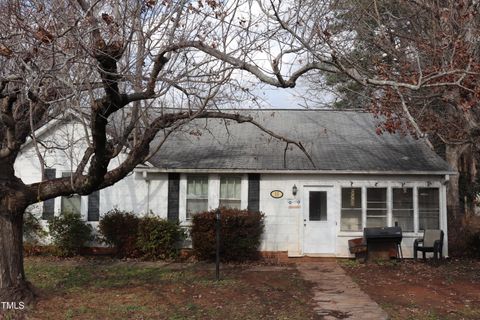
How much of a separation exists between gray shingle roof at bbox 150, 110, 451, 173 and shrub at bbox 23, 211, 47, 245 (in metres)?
3.98

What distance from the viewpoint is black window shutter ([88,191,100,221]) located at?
1633 cm

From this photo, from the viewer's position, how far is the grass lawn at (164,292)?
9.04 metres

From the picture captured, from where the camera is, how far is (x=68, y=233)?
51.0 ft

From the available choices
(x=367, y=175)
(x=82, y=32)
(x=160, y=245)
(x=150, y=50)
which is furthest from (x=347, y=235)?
(x=82, y=32)

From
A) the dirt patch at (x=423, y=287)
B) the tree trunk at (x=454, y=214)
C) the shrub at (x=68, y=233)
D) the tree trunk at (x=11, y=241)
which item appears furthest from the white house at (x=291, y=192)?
the tree trunk at (x=11, y=241)

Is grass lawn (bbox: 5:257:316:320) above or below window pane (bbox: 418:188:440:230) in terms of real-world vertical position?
below

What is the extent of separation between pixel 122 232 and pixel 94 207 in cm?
145

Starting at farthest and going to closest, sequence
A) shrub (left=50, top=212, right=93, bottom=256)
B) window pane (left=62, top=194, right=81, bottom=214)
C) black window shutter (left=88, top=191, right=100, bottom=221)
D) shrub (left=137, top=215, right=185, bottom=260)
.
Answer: window pane (left=62, top=194, right=81, bottom=214) < black window shutter (left=88, top=191, right=100, bottom=221) < shrub (left=50, top=212, right=93, bottom=256) < shrub (left=137, top=215, right=185, bottom=260)

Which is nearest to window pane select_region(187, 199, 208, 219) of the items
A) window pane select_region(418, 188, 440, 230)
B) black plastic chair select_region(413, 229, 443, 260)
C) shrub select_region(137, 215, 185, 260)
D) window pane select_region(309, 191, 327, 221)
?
shrub select_region(137, 215, 185, 260)

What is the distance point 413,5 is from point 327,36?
4.61m

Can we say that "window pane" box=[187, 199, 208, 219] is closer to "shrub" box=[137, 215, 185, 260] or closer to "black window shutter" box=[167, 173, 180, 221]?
"black window shutter" box=[167, 173, 180, 221]

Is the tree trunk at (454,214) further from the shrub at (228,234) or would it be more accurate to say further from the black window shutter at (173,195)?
the black window shutter at (173,195)

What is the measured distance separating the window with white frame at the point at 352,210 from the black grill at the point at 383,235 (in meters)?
0.84

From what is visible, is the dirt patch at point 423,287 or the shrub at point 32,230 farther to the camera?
the shrub at point 32,230
